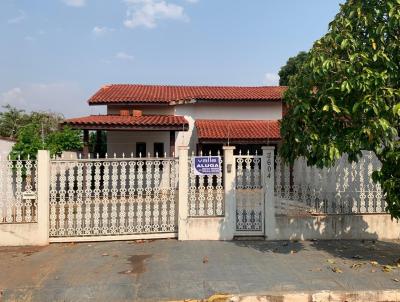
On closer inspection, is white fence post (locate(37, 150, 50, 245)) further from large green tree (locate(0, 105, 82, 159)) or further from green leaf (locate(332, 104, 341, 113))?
green leaf (locate(332, 104, 341, 113))

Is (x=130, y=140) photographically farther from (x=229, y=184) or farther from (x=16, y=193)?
(x=229, y=184)

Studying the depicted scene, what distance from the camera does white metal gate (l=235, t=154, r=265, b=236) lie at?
25.3 ft

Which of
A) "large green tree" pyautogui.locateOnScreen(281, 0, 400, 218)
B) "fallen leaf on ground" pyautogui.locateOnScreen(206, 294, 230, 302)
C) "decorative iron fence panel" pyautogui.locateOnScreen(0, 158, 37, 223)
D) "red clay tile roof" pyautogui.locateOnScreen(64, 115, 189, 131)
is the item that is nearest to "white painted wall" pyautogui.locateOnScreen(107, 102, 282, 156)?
"red clay tile roof" pyautogui.locateOnScreen(64, 115, 189, 131)

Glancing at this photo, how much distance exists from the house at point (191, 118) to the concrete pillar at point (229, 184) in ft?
26.3

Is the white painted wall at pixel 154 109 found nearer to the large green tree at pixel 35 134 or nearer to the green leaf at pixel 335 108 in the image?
the large green tree at pixel 35 134

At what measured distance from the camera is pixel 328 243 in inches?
301

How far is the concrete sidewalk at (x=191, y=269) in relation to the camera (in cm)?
516

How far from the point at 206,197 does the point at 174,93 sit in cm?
1285

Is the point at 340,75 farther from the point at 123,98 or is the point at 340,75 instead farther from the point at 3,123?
the point at 3,123

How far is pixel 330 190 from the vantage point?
8.05 metres

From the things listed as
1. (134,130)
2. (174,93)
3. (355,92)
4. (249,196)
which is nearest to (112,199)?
(249,196)

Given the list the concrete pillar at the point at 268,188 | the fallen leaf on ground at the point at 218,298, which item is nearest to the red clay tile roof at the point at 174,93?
the concrete pillar at the point at 268,188

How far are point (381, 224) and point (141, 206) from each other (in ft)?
16.2

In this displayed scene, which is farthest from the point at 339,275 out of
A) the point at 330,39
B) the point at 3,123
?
the point at 3,123
